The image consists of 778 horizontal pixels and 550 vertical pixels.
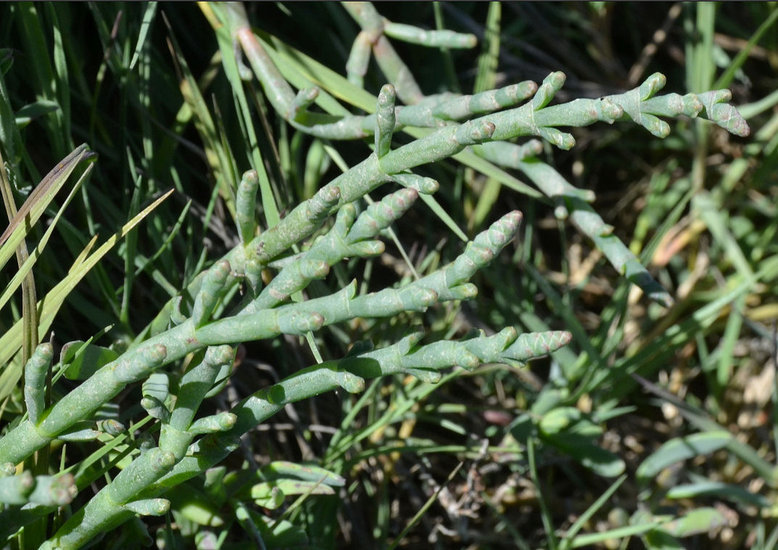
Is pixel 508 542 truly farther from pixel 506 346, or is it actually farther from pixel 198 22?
pixel 198 22

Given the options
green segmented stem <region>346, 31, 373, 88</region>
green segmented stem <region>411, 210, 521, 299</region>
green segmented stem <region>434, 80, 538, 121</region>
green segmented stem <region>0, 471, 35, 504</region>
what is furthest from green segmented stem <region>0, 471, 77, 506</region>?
green segmented stem <region>346, 31, 373, 88</region>

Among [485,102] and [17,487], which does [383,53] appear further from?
[17,487]

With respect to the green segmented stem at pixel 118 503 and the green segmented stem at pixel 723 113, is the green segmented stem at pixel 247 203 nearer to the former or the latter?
the green segmented stem at pixel 118 503

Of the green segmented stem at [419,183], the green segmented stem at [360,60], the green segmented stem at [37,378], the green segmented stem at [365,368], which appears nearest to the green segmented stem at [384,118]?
the green segmented stem at [419,183]

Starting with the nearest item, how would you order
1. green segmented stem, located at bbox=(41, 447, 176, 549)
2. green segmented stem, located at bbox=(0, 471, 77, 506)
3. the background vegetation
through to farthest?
1. green segmented stem, located at bbox=(0, 471, 77, 506)
2. green segmented stem, located at bbox=(41, 447, 176, 549)
3. the background vegetation

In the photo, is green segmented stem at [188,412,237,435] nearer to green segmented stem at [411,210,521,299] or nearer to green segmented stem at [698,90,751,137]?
green segmented stem at [411,210,521,299]
